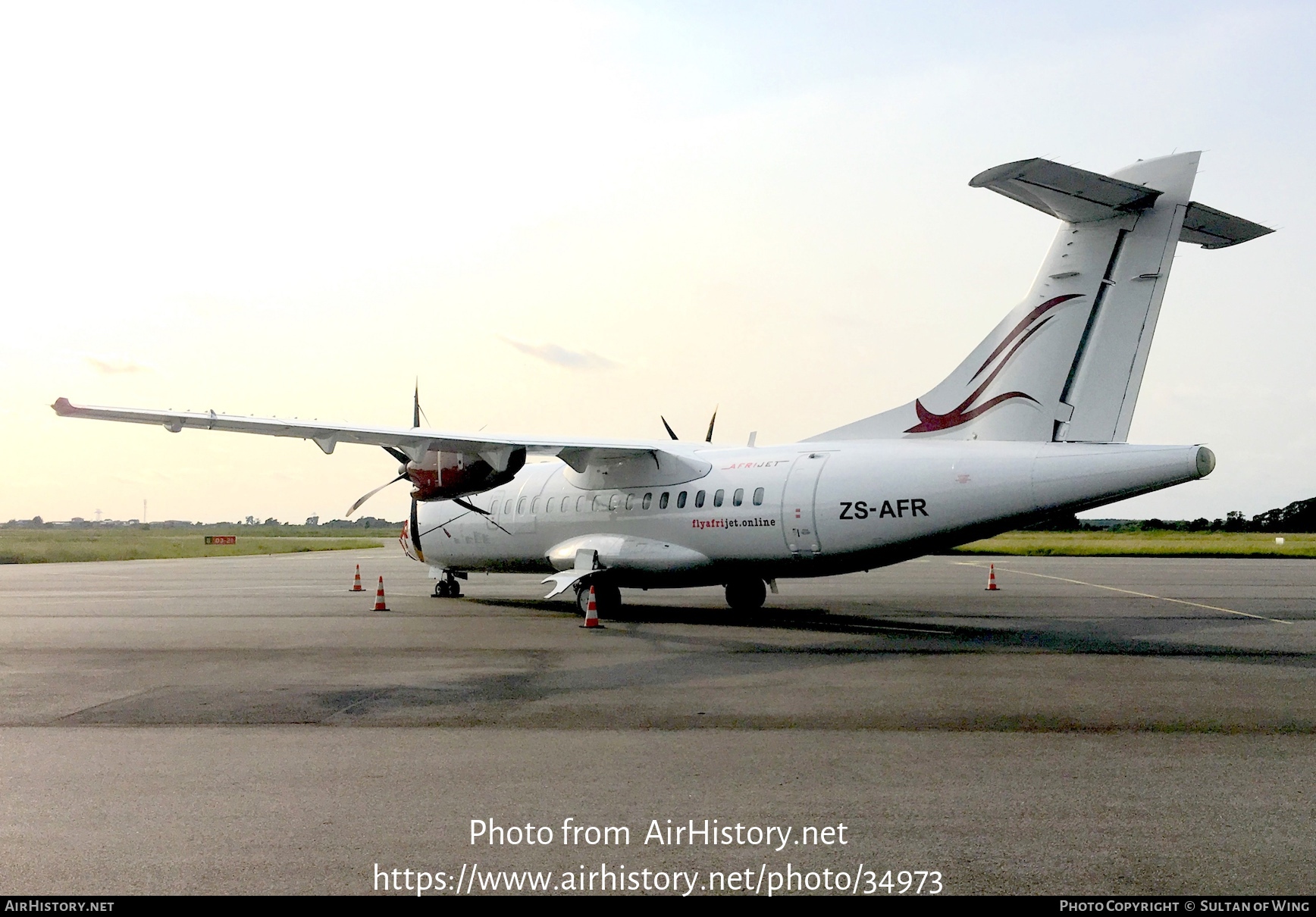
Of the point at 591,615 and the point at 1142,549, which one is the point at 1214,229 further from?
the point at 1142,549

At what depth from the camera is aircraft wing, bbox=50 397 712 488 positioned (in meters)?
18.6

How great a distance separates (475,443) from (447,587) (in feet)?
23.0

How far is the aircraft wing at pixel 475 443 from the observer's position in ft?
60.9

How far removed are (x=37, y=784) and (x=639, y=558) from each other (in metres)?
12.7

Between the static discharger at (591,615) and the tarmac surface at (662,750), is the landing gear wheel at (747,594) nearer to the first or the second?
the tarmac surface at (662,750)

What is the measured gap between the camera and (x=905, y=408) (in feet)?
53.5

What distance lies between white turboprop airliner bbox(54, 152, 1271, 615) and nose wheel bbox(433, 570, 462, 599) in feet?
11.1

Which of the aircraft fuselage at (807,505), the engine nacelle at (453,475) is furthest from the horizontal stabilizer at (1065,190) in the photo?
the engine nacelle at (453,475)

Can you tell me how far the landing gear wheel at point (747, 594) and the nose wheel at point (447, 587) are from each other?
8.08 meters

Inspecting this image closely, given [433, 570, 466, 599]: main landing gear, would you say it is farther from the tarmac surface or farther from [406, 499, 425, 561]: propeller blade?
the tarmac surface

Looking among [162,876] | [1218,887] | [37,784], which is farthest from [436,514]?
[1218,887]

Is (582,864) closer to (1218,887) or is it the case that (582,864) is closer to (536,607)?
(1218,887)

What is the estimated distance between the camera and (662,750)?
7617mm

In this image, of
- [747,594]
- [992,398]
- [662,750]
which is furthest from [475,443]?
[662,750]
